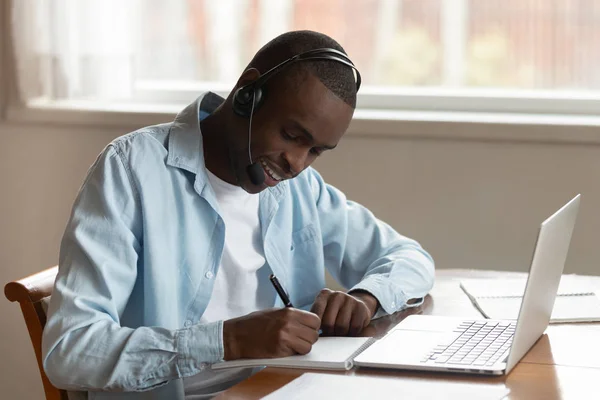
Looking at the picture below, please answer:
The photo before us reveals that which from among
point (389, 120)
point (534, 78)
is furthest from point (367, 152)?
point (534, 78)

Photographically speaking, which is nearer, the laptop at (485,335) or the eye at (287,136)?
the laptop at (485,335)

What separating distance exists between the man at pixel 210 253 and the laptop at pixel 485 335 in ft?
0.31

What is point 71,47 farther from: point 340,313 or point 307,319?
point 307,319

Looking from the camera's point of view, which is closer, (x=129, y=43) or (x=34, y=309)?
(x=34, y=309)

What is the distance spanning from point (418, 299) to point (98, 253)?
0.61 meters

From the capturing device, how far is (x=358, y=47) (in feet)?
8.63

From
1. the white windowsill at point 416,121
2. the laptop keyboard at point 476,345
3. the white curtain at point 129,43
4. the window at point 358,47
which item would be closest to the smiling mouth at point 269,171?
the laptop keyboard at point 476,345

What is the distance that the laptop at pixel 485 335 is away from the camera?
1.14 meters

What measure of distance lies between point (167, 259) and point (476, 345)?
18.6 inches

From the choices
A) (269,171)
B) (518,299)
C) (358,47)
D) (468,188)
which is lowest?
(518,299)

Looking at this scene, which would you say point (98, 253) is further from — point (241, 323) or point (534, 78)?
point (534, 78)

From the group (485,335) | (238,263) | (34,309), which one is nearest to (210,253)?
(238,263)

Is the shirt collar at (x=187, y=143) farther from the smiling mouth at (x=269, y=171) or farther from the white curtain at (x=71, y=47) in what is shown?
the white curtain at (x=71, y=47)

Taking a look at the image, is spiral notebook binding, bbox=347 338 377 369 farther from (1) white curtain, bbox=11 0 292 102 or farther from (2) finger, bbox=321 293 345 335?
(1) white curtain, bbox=11 0 292 102
